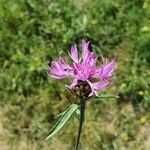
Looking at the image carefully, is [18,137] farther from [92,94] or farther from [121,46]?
[92,94]

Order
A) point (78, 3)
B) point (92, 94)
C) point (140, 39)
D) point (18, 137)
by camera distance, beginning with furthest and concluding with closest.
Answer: point (78, 3)
point (140, 39)
point (18, 137)
point (92, 94)

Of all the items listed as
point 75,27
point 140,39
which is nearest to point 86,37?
point 75,27

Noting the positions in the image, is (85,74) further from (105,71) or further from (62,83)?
(62,83)

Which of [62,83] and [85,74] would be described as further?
[62,83]

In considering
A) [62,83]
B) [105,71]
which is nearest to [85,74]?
[105,71]

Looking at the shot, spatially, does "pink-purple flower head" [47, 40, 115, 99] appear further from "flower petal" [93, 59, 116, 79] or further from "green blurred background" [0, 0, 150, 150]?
"green blurred background" [0, 0, 150, 150]

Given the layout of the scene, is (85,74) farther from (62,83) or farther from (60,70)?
(62,83)
